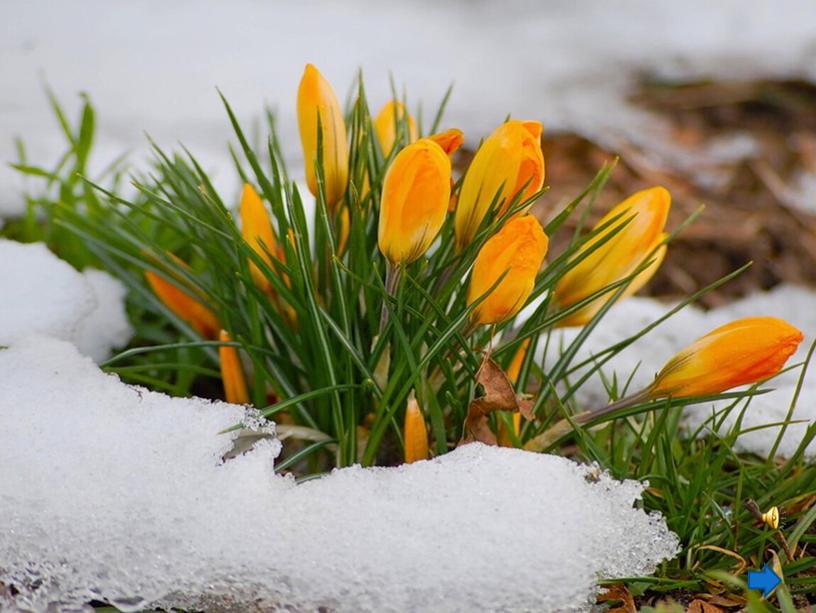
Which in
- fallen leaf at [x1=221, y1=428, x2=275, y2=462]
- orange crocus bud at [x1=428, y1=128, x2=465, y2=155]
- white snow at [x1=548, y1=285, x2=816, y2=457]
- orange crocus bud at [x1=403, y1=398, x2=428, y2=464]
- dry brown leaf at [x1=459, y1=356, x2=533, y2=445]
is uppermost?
orange crocus bud at [x1=428, y1=128, x2=465, y2=155]

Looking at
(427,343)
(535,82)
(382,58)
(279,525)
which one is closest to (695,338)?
(427,343)

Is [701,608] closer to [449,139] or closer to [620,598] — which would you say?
[620,598]

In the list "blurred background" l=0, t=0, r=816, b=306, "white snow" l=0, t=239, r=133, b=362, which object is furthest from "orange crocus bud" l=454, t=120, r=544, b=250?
"blurred background" l=0, t=0, r=816, b=306

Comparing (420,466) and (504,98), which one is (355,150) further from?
(504,98)

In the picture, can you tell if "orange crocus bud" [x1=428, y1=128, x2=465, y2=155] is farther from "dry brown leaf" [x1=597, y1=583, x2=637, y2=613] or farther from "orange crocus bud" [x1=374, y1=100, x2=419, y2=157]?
"dry brown leaf" [x1=597, y1=583, x2=637, y2=613]

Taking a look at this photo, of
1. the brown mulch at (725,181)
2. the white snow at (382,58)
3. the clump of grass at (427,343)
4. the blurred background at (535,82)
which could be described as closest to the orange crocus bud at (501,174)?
the clump of grass at (427,343)

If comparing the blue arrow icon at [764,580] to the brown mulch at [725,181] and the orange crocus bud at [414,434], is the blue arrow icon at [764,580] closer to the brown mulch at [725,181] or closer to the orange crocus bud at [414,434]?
the orange crocus bud at [414,434]

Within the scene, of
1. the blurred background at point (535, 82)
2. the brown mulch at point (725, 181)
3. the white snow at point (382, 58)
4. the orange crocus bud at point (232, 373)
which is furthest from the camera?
the white snow at point (382, 58)
